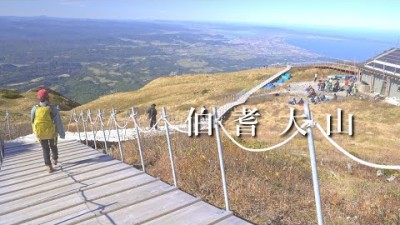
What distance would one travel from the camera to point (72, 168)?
33.9 ft

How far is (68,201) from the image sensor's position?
7.47 metres

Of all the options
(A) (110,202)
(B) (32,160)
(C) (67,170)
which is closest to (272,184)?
(A) (110,202)

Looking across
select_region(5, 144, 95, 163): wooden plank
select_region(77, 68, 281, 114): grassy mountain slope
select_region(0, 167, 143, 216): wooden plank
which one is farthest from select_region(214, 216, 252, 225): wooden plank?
select_region(77, 68, 281, 114): grassy mountain slope

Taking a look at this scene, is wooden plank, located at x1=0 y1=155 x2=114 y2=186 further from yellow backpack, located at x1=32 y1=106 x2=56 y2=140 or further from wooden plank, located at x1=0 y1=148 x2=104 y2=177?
yellow backpack, located at x1=32 y1=106 x2=56 y2=140

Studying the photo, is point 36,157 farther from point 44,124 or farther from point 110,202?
point 110,202

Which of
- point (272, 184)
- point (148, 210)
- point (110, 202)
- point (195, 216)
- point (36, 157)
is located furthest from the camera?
point (36, 157)

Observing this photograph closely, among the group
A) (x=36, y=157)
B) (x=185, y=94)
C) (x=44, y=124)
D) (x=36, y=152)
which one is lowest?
(x=185, y=94)

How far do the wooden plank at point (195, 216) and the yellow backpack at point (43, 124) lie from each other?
558 centimetres

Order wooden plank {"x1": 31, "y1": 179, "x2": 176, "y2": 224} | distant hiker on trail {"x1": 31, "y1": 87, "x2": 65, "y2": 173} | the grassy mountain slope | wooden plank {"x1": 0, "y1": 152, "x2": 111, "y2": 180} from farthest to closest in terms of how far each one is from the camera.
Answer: the grassy mountain slope → distant hiker on trail {"x1": 31, "y1": 87, "x2": 65, "y2": 173} → wooden plank {"x1": 0, "y1": 152, "x2": 111, "y2": 180} → wooden plank {"x1": 31, "y1": 179, "x2": 176, "y2": 224}

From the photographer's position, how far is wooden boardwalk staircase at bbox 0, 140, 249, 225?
6.39 m

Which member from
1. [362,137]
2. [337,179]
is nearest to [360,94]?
[362,137]

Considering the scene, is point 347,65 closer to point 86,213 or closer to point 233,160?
point 233,160

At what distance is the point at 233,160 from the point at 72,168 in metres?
4.47

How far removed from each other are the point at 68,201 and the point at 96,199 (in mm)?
573
